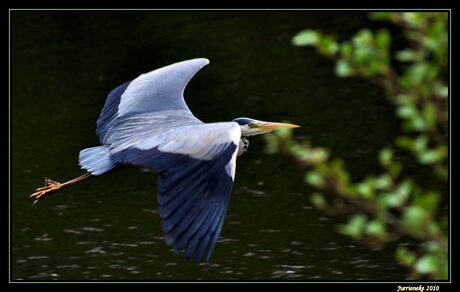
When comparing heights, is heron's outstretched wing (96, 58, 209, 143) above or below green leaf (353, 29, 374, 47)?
above

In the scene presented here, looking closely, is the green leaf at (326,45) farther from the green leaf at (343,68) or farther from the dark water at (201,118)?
the dark water at (201,118)

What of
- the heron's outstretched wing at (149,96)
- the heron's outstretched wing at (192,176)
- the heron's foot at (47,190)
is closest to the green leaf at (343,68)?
the heron's outstretched wing at (192,176)

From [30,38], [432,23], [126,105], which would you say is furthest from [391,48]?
[432,23]

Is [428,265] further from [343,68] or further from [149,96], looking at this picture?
[149,96]

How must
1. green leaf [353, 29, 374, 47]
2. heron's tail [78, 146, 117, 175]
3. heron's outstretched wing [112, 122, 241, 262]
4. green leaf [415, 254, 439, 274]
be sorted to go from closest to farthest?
green leaf [415, 254, 439, 274] < green leaf [353, 29, 374, 47] < heron's outstretched wing [112, 122, 241, 262] < heron's tail [78, 146, 117, 175]

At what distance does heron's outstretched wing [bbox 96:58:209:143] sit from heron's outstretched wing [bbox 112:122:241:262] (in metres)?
1.17

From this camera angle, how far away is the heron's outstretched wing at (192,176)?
555 centimetres

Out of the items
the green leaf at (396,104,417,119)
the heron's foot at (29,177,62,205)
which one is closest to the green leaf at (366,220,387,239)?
the green leaf at (396,104,417,119)

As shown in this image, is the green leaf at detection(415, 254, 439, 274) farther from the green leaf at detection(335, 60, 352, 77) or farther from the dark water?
the dark water

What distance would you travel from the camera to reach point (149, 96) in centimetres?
802

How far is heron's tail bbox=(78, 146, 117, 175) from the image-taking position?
22.0 ft

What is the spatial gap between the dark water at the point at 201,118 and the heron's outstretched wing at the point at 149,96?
2327 millimetres

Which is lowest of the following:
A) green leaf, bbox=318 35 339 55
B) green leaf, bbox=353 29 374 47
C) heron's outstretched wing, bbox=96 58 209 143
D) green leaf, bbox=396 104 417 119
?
green leaf, bbox=396 104 417 119

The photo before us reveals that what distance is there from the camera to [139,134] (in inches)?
283
